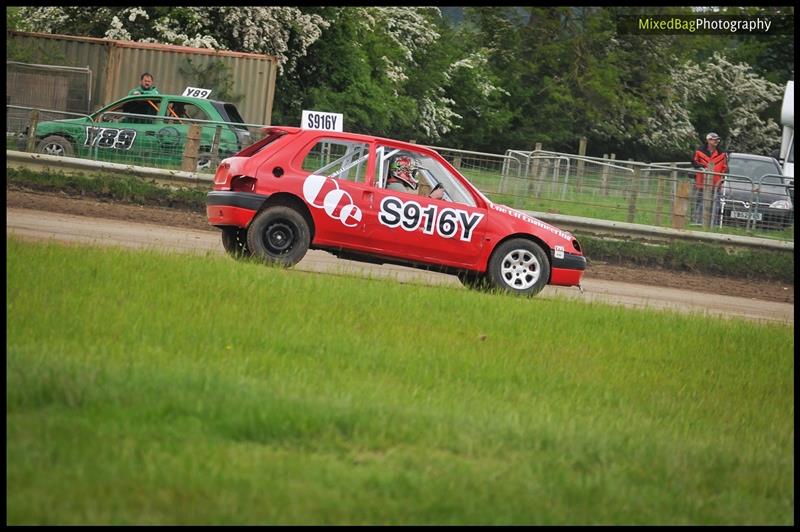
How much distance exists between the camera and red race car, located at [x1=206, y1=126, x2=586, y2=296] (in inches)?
489

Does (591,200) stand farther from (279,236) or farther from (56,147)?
(279,236)

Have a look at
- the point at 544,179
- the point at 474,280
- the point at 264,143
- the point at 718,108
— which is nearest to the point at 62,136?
the point at 544,179

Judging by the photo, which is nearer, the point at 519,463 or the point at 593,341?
the point at 519,463

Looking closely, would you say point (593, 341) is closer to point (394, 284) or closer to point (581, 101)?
point (394, 284)

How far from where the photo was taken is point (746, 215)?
20.1 metres

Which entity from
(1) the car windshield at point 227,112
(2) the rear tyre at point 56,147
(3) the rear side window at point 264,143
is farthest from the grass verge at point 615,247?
(3) the rear side window at point 264,143

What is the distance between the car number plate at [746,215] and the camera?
65.9ft

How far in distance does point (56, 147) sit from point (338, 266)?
755cm

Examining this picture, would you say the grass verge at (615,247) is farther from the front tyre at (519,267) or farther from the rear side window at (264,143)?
the front tyre at (519,267)

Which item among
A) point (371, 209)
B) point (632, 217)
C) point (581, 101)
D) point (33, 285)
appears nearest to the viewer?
point (33, 285)

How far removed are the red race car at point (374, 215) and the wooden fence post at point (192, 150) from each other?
7.30 metres

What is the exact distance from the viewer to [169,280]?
996cm

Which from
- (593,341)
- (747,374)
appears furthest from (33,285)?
(747,374)

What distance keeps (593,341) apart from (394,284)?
89.4 inches
